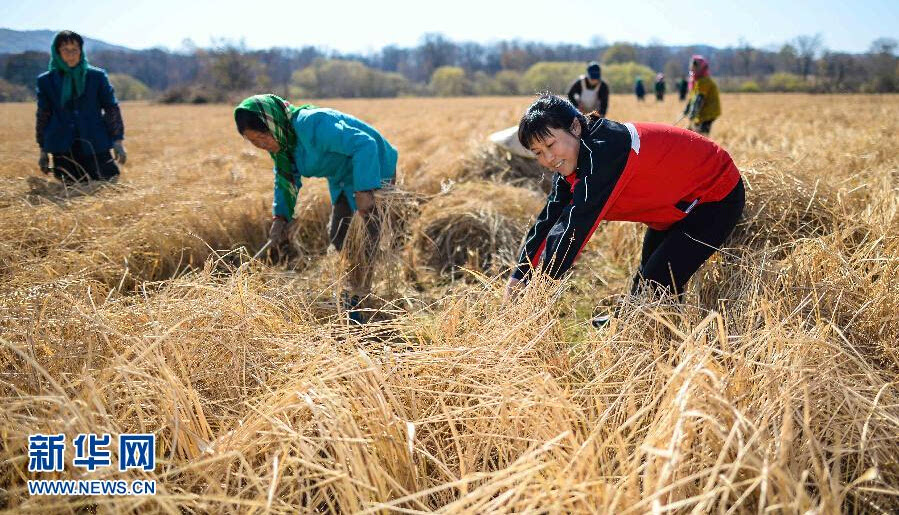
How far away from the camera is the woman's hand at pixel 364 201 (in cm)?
255

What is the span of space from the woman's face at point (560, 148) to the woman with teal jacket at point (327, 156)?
3.50ft

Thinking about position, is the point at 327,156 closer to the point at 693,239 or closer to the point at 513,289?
the point at 513,289

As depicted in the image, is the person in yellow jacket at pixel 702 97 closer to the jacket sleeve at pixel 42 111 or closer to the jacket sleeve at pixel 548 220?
the jacket sleeve at pixel 548 220

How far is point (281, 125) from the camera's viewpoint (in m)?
2.47

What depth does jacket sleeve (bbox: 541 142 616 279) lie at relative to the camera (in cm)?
170

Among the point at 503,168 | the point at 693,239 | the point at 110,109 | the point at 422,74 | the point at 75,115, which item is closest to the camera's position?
the point at 693,239

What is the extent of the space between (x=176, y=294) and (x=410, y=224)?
165 cm

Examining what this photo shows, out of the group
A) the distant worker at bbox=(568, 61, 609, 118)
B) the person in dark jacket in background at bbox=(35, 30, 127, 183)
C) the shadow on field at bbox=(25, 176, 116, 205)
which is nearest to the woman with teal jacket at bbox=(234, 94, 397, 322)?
the shadow on field at bbox=(25, 176, 116, 205)

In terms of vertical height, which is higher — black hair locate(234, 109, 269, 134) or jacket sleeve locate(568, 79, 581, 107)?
jacket sleeve locate(568, 79, 581, 107)

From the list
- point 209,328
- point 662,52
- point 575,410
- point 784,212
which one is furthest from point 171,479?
point 662,52

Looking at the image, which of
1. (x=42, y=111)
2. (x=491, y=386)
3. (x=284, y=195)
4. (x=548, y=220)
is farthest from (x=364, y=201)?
(x=42, y=111)

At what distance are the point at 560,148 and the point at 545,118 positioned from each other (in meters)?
0.12

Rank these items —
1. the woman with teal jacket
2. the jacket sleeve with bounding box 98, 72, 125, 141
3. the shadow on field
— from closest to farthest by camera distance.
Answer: the woman with teal jacket, the shadow on field, the jacket sleeve with bounding box 98, 72, 125, 141

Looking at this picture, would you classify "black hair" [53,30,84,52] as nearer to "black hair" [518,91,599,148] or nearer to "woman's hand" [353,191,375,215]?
"woman's hand" [353,191,375,215]
